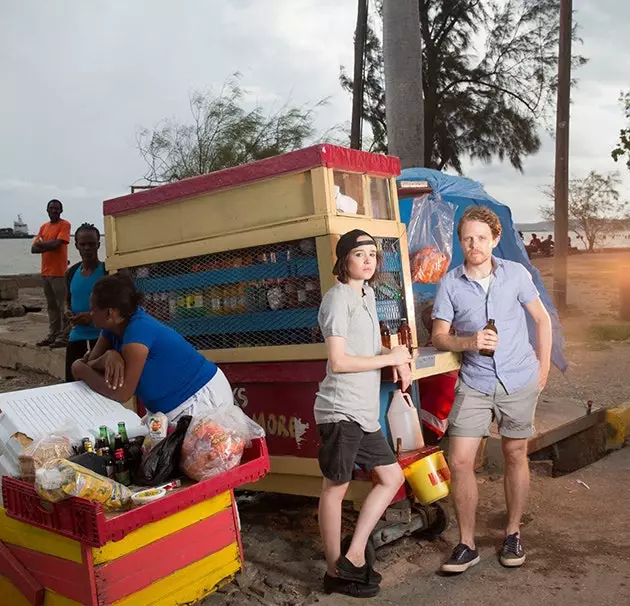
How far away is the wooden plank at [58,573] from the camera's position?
112 inches

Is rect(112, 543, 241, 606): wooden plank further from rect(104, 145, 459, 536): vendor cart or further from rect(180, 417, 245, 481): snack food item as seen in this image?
rect(104, 145, 459, 536): vendor cart

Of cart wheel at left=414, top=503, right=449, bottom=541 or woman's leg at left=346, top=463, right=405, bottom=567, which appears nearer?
woman's leg at left=346, top=463, right=405, bottom=567

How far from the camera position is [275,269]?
407cm

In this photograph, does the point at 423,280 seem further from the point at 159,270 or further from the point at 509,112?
the point at 509,112

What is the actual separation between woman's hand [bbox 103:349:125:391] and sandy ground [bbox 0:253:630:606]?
1.14 metres

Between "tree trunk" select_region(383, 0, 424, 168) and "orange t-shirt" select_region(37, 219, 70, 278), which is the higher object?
"tree trunk" select_region(383, 0, 424, 168)

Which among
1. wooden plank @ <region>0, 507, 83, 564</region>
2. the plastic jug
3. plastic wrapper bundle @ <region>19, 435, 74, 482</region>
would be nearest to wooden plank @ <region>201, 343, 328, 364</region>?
the plastic jug

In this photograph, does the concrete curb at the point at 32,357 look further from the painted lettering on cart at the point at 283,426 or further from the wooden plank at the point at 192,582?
the wooden plank at the point at 192,582

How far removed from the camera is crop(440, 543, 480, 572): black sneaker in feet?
11.9

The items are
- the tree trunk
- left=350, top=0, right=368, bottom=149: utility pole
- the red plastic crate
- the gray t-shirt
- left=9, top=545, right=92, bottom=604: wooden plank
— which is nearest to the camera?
the red plastic crate

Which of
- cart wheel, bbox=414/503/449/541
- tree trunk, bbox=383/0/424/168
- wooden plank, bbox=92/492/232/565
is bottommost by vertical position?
cart wheel, bbox=414/503/449/541

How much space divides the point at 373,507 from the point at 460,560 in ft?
1.91

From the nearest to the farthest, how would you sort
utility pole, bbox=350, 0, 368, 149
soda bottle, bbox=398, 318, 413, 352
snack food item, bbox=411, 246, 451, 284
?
1. soda bottle, bbox=398, 318, 413, 352
2. snack food item, bbox=411, 246, 451, 284
3. utility pole, bbox=350, 0, 368, 149

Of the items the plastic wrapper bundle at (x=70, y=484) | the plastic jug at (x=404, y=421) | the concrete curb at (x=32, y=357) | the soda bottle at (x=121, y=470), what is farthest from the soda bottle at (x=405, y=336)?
the concrete curb at (x=32, y=357)
